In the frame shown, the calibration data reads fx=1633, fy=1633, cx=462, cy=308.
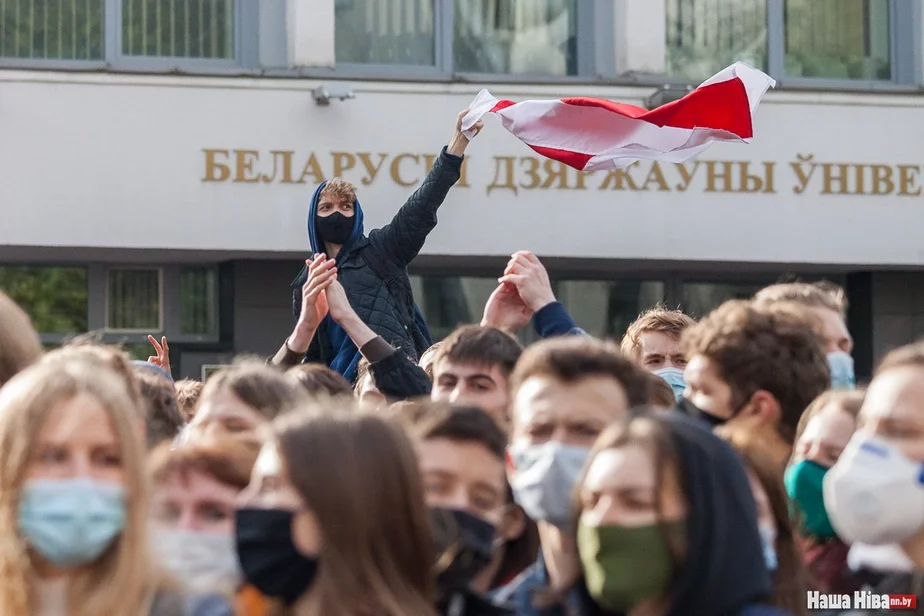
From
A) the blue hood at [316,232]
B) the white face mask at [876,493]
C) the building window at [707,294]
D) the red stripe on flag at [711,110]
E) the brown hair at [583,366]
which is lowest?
the white face mask at [876,493]

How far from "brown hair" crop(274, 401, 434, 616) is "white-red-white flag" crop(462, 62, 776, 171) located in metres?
4.57

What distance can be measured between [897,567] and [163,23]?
32.9 ft

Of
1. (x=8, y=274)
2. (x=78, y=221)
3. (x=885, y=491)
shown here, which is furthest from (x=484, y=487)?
(x=8, y=274)

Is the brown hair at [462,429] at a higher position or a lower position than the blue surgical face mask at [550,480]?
higher

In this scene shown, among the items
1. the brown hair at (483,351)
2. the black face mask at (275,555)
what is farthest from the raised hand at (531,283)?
the black face mask at (275,555)

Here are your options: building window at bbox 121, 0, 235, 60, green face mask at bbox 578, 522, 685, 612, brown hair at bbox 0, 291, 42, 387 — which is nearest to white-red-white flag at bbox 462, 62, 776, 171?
brown hair at bbox 0, 291, 42, 387

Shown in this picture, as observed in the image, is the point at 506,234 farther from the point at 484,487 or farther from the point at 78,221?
the point at 484,487

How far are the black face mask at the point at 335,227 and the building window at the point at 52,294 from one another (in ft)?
18.3

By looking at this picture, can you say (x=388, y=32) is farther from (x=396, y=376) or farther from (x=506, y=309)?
(x=506, y=309)

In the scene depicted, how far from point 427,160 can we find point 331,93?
91cm

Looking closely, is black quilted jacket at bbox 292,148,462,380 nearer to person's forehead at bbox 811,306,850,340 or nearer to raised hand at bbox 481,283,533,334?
raised hand at bbox 481,283,533,334

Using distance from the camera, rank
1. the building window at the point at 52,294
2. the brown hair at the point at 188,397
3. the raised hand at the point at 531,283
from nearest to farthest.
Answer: the raised hand at the point at 531,283 → the brown hair at the point at 188,397 → the building window at the point at 52,294

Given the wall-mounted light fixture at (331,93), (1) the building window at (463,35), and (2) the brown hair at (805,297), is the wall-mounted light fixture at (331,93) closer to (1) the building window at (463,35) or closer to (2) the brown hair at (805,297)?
(1) the building window at (463,35)

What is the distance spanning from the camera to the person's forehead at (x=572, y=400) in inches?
143
